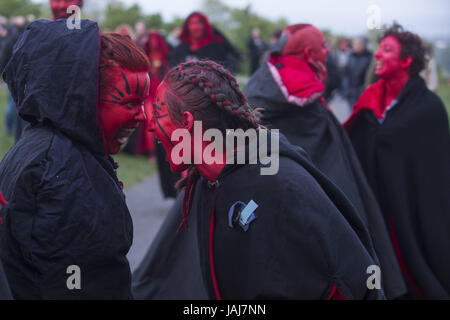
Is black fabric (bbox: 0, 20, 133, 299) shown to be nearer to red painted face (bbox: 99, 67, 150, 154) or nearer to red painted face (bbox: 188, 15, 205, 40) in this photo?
red painted face (bbox: 99, 67, 150, 154)

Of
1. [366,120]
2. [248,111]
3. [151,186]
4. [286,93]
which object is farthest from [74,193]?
[151,186]

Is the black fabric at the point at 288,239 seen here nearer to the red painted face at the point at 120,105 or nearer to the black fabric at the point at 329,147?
the red painted face at the point at 120,105

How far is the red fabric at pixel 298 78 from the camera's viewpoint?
4.15 metres

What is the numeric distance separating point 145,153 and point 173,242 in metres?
7.19

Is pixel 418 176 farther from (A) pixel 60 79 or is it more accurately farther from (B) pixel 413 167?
(A) pixel 60 79

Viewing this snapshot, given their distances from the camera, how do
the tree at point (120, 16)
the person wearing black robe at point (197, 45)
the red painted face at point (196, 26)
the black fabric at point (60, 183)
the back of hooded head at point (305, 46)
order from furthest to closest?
1. the tree at point (120, 16)
2. the red painted face at point (196, 26)
3. the person wearing black robe at point (197, 45)
4. the back of hooded head at point (305, 46)
5. the black fabric at point (60, 183)

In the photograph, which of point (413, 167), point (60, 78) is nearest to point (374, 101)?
point (413, 167)

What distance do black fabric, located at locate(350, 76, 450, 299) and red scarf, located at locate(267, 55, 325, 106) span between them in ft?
2.46

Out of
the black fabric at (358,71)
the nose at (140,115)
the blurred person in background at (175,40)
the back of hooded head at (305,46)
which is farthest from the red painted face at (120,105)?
the black fabric at (358,71)

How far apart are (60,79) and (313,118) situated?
242 cm

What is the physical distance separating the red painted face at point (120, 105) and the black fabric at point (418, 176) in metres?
2.65

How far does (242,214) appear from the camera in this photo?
92.7 inches

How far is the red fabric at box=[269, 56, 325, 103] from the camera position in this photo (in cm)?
415
